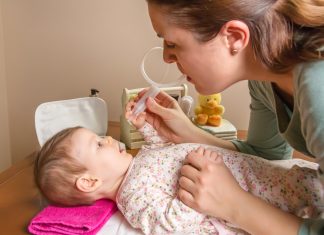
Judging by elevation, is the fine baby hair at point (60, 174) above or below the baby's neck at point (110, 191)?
above

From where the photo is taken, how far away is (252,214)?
778mm

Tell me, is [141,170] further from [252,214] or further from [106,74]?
[106,74]

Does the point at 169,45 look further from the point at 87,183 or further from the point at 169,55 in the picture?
the point at 87,183

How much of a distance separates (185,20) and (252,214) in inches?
16.0

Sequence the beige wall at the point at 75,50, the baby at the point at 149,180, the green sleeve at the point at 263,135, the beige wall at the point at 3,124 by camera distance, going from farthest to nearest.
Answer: the beige wall at the point at 3,124 → the beige wall at the point at 75,50 → the green sleeve at the point at 263,135 → the baby at the point at 149,180

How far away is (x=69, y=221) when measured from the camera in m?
0.87

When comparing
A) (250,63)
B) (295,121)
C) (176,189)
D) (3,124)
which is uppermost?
(250,63)

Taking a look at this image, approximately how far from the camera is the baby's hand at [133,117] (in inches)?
44.2

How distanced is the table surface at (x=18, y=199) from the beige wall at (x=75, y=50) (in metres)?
0.45

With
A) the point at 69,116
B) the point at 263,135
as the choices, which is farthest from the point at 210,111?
the point at 69,116

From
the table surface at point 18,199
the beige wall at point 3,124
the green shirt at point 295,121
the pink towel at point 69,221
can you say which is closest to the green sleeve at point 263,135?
the green shirt at point 295,121

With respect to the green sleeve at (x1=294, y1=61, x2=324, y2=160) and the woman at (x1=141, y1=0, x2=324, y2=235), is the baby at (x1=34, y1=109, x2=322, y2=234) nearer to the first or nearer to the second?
the woman at (x1=141, y1=0, x2=324, y2=235)

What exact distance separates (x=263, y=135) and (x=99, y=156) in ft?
1.58

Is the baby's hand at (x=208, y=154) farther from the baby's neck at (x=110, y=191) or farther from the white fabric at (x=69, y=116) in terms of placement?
the white fabric at (x=69, y=116)
